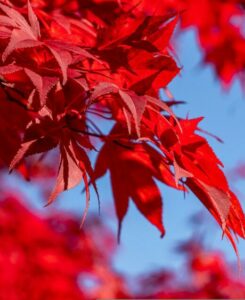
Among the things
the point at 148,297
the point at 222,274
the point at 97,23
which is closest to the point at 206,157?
the point at 97,23

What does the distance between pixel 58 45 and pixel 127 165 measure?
269 millimetres

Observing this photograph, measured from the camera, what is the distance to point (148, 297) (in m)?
1.44

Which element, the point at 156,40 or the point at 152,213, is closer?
the point at 156,40

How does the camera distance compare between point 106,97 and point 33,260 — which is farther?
point 33,260

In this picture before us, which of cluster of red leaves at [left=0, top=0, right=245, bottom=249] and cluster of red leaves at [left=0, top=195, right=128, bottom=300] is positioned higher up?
cluster of red leaves at [left=0, top=0, right=245, bottom=249]

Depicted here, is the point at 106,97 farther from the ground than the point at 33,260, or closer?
farther from the ground

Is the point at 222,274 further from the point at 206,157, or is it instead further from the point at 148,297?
the point at 206,157

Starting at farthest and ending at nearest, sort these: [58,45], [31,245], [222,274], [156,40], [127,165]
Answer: [222,274], [31,245], [127,165], [156,40], [58,45]

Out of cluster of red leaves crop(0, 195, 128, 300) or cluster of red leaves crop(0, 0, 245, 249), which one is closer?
cluster of red leaves crop(0, 0, 245, 249)

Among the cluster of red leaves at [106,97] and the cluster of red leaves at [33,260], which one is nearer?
the cluster of red leaves at [106,97]

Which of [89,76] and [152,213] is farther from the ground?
[89,76]

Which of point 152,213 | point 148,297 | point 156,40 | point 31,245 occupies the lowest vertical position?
point 31,245

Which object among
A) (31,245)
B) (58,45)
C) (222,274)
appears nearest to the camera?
(58,45)

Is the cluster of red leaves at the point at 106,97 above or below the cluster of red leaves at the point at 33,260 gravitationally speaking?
above
